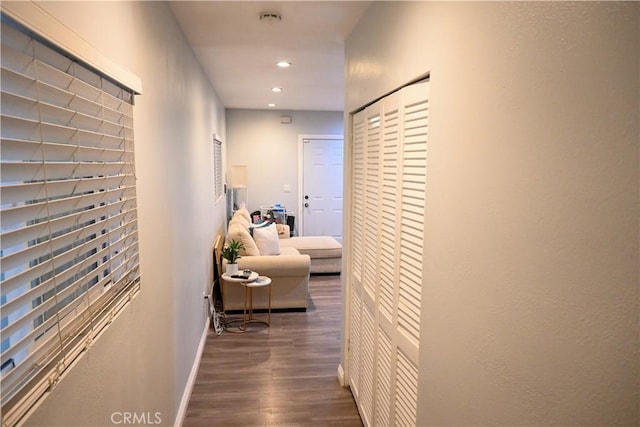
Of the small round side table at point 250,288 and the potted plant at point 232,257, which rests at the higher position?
the potted plant at point 232,257

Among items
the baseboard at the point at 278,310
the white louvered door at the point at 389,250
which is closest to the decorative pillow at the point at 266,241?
the baseboard at the point at 278,310

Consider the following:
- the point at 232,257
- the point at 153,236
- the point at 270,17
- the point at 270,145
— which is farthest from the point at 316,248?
the point at 153,236

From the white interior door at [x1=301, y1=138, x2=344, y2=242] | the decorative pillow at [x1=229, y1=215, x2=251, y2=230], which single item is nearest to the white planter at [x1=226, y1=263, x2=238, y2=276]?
the decorative pillow at [x1=229, y1=215, x2=251, y2=230]

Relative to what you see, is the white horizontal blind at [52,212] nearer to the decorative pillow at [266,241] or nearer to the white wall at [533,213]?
the white wall at [533,213]

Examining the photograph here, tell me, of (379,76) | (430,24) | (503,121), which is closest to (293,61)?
(379,76)

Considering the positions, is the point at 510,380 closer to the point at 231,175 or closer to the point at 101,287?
the point at 101,287

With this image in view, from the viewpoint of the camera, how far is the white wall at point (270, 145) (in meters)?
7.01

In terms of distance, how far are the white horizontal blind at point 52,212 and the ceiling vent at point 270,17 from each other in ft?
4.09

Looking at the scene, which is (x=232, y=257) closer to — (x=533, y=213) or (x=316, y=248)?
(x=316, y=248)

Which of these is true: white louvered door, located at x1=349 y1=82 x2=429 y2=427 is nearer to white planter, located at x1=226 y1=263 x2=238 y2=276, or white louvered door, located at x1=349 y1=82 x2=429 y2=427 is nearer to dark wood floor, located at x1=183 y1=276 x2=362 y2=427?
dark wood floor, located at x1=183 y1=276 x2=362 y2=427

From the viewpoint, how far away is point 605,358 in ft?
2.33

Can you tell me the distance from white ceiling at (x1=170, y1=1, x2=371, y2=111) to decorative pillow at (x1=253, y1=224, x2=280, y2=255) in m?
1.67

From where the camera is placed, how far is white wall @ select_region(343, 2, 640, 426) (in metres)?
0.69

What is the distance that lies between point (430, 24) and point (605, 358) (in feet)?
3.86
